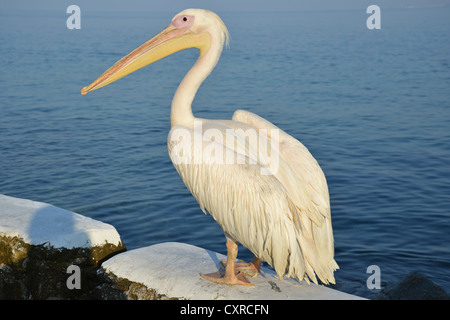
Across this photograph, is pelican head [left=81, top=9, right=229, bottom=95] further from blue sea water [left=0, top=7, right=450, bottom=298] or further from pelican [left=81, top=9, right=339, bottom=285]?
blue sea water [left=0, top=7, right=450, bottom=298]

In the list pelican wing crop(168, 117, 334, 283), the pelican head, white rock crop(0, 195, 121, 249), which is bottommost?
white rock crop(0, 195, 121, 249)

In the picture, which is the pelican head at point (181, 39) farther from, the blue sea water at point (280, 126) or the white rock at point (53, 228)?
the blue sea water at point (280, 126)

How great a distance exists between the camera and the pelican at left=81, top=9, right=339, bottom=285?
4.07 metres

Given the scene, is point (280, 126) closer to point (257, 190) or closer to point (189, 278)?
point (189, 278)

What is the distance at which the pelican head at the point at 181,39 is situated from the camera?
4809 millimetres

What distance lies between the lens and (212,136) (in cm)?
434

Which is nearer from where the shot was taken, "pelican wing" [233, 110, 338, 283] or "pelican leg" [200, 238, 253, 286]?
"pelican wing" [233, 110, 338, 283]

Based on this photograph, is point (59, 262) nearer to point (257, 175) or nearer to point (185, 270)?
point (185, 270)

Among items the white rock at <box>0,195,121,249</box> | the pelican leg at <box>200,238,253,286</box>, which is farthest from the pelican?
the white rock at <box>0,195,121,249</box>

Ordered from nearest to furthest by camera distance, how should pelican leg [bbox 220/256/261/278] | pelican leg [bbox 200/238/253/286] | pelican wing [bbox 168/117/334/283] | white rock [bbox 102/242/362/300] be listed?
pelican wing [bbox 168/117/334/283], white rock [bbox 102/242/362/300], pelican leg [bbox 200/238/253/286], pelican leg [bbox 220/256/261/278]

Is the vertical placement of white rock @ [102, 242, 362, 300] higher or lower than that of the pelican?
lower

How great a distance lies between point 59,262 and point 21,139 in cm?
796

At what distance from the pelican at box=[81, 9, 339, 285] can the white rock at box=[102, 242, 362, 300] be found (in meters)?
0.11

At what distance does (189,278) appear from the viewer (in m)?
4.49
